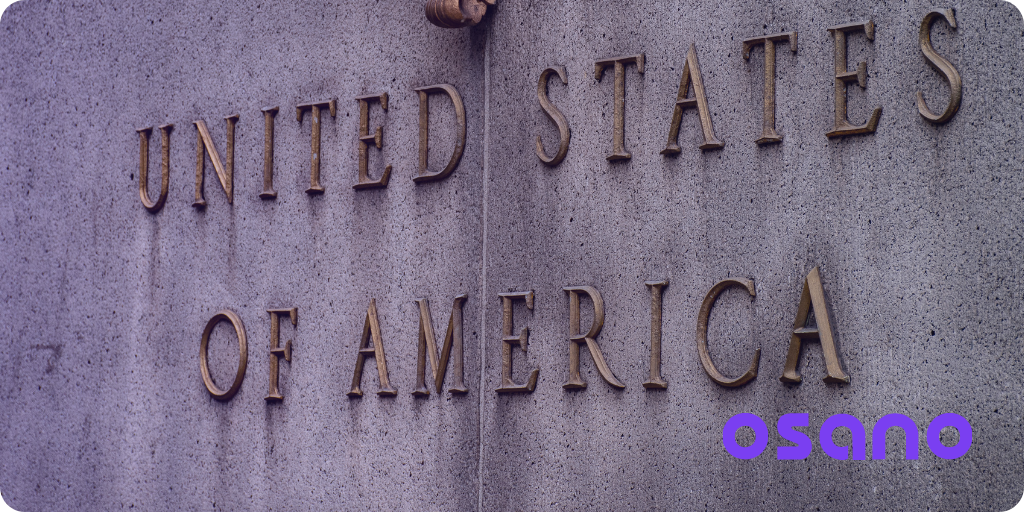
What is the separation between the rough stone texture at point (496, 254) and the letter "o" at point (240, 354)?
46mm

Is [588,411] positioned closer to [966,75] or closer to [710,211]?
[710,211]

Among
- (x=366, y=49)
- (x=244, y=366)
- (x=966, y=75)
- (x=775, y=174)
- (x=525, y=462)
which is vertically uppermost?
(x=366, y=49)

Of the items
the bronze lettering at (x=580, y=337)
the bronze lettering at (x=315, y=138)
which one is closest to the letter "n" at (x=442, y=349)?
the bronze lettering at (x=580, y=337)

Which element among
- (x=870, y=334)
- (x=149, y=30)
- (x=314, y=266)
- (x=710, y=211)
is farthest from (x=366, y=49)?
→ (x=870, y=334)

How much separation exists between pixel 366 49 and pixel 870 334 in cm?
253

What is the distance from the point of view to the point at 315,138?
4.82 meters

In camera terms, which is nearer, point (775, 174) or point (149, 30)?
point (775, 174)

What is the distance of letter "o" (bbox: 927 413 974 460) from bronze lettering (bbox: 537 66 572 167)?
170 cm

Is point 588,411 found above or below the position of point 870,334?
below

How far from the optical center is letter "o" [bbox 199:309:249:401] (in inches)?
193

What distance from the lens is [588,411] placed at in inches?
158

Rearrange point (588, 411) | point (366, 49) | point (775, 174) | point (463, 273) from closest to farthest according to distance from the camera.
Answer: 1. point (775, 174)
2. point (588, 411)
3. point (463, 273)
4. point (366, 49)

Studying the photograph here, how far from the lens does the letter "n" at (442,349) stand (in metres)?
4.35

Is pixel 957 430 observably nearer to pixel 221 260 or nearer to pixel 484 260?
pixel 484 260
